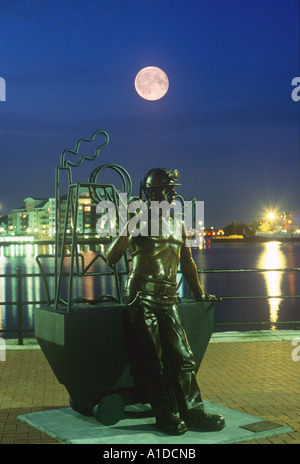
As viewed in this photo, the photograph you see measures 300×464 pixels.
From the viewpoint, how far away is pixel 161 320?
5438mm

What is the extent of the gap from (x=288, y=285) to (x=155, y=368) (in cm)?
4521

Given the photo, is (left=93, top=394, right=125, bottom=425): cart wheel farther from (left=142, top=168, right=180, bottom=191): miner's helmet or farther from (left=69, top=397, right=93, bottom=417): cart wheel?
(left=142, top=168, right=180, bottom=191): miner's helmet

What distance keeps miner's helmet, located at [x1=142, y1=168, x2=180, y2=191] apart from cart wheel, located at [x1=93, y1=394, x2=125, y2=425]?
71.7 inches

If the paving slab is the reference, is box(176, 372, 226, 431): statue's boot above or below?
above

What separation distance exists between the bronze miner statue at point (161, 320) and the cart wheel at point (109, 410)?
0.30 metres

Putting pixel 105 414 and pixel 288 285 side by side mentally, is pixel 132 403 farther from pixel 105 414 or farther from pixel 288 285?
pixel 288 285

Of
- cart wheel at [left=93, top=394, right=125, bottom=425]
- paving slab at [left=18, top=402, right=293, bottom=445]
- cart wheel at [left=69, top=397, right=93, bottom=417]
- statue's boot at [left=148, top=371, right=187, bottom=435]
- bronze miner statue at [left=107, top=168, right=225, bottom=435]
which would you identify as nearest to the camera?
paving slab at [left=18, top=402, right=293, bottom=445]

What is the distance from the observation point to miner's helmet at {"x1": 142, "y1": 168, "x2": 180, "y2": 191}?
5.54m

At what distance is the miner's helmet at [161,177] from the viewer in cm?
554

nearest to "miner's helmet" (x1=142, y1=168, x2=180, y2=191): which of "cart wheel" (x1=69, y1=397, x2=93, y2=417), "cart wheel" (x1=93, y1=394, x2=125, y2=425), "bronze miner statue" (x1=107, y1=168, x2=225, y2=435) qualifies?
"bronze miner statue" (x1=107, y1=168, x2=225, y2=435)

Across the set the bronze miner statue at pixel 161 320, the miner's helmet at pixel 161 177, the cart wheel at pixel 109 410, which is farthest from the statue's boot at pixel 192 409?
the miner's helmet at pixel 161 177
